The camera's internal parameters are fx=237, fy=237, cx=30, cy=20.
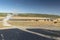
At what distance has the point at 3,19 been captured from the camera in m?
29.0

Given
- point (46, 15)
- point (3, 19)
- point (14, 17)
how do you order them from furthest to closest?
1. point (3, 19)
2. point (14, 17)
3. point (46, 15)

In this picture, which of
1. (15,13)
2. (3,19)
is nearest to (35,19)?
(15,13)

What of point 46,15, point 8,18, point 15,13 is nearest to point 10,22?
point 8,18

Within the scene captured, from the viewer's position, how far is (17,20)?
1065 inches

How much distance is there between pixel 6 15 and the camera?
2747 cm

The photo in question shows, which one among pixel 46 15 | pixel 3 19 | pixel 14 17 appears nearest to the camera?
pixel 46 15

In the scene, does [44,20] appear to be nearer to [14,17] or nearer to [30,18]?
[30,18]

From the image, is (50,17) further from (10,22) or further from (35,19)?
(10,22)

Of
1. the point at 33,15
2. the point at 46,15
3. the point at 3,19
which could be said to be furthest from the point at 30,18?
the point at 3,19

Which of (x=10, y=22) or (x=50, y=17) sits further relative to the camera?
(x=10, y=22)

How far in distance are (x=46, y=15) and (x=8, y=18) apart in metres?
5.56

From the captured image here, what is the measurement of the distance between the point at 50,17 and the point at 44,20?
5.95ft

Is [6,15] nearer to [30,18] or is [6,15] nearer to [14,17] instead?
[14,17]

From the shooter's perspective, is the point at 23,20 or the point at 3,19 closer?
the point at 23,20
